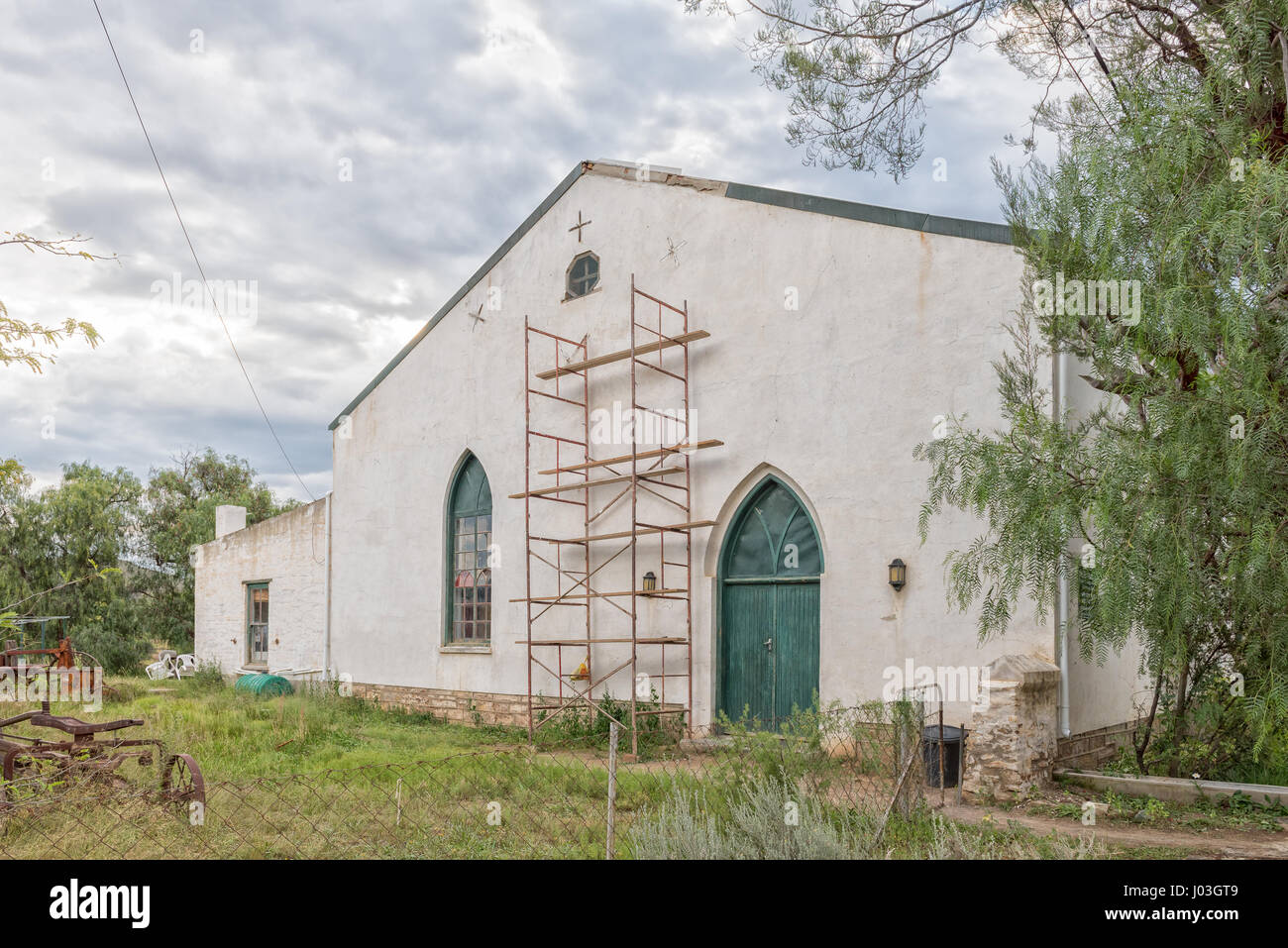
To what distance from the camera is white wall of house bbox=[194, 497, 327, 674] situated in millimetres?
17953

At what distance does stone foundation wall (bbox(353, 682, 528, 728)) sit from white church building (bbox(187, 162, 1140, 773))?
1.9 inches

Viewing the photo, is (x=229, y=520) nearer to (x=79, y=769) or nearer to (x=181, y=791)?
(x=79, y=769)

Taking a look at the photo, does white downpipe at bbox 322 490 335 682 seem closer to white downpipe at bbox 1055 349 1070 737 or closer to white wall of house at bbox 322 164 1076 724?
white wall of house at bbox 322 164 1076 724

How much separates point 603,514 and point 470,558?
10.3ft

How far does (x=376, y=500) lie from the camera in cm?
1689

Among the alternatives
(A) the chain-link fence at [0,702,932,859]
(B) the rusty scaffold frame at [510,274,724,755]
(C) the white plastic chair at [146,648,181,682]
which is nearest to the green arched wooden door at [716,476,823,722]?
(B) the rusty scaffold frame at [510,274,724,755]

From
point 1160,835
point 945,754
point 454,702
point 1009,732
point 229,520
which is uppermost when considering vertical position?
point 229,520

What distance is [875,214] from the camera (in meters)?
10.7

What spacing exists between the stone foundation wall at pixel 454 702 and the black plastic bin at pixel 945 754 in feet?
20.9

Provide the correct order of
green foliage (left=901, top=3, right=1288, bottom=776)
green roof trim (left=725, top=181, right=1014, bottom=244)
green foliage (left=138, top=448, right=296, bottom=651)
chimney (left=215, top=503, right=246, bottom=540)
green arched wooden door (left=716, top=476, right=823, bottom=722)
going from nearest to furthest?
green foliage (left=901, top=3, right=1288, bottom=776), green roof trim (left=725, top=181, right=1014, bottom=244), green arched wooden door (left=716, top=476, right=823, bottom=722), chimney (left=215, top=503, right=246, bottom=540), green foliage (left=138, top=448, right=296, bottom=651)

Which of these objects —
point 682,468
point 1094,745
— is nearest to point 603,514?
point 682,468

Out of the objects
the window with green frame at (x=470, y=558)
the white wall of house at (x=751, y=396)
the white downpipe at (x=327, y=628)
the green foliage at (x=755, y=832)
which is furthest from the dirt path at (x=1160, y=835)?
the white downpipe at (x=327, y=628)
